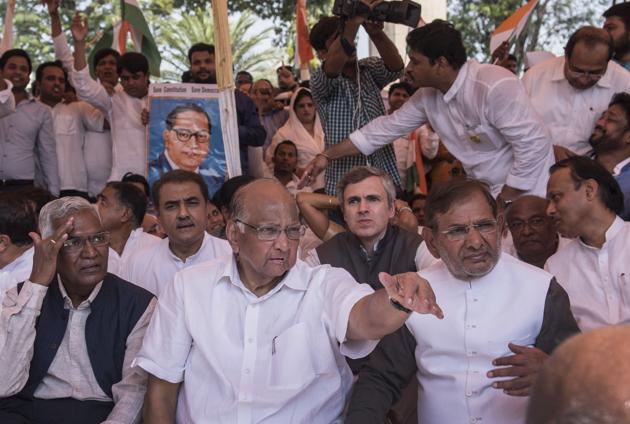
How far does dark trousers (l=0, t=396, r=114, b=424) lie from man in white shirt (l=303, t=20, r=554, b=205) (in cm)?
243

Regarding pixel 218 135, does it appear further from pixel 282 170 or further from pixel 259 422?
pixel 259 422

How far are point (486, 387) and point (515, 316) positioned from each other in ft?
0.83

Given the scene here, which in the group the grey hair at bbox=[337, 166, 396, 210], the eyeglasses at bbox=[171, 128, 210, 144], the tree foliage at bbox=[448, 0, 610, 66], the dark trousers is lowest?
the dark trousers

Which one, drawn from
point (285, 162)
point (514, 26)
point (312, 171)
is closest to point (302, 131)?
point (285, 162)

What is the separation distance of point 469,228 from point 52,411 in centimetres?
163

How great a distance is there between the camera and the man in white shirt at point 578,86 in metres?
4.80

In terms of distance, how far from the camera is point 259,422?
112 inches

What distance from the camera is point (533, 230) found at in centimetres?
433

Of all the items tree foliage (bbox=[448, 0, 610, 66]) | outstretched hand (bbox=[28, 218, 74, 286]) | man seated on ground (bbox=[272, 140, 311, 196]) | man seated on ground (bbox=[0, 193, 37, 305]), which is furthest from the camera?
tree foliage (bbox=[448, 0, 610, 66])

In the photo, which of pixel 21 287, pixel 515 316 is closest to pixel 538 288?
pixel 515 316

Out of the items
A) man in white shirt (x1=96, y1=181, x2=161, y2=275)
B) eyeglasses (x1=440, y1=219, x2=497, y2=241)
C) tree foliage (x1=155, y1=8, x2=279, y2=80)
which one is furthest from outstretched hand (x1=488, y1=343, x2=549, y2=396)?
tree foliage (x1=155, y1=8, x2=279, y2=80)

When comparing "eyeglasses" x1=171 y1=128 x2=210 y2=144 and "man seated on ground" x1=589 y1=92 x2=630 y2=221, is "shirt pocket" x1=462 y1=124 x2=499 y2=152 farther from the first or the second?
"eyeglasses" x1=171 y1=128 x2=210 y2=144

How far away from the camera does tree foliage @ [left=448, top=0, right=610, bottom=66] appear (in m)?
18.8

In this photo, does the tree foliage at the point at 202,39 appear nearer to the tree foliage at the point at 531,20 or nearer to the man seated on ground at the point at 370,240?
the tree foliage at the point at 531,20
